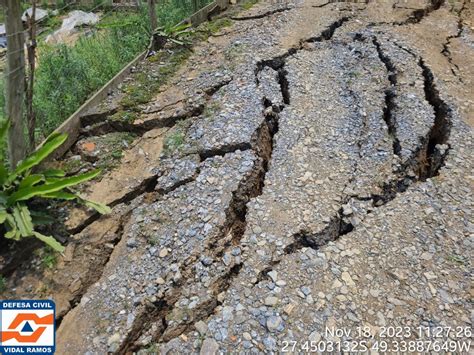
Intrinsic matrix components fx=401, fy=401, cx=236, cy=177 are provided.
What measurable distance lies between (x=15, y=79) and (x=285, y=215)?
216cm

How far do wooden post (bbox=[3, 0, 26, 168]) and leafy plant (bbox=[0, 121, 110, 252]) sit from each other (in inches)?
3.6

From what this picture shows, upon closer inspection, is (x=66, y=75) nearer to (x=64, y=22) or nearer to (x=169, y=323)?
(x=169, y=323)

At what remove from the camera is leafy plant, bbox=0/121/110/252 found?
2681 millimetres

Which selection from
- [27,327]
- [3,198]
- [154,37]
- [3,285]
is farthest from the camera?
[154,37]

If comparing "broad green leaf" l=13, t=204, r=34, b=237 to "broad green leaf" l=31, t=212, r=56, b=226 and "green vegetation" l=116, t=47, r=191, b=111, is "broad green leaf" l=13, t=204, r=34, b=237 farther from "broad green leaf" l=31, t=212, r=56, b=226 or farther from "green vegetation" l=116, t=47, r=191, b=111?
"green vegetation" l=116, t=47, r=191, b=111

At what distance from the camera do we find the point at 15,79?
113 inches

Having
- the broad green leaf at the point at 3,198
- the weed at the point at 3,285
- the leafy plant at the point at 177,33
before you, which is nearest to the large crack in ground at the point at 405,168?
the weed at the point at 3,285

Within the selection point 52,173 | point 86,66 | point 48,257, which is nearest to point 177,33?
point 86,66

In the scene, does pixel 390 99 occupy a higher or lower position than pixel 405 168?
higher

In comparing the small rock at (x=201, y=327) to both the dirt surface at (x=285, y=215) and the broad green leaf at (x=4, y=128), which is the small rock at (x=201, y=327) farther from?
the broad green leaf at (x=4, y=128)

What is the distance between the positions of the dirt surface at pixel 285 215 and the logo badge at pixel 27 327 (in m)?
0.09

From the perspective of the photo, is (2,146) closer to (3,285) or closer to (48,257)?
(48,257)

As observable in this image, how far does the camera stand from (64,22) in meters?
8.05

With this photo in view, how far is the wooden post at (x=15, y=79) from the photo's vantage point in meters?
2.73
